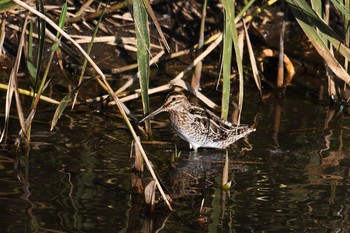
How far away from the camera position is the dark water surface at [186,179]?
5.81 meters

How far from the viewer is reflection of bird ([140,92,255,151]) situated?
7629mm

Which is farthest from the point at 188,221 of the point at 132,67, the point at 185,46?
the point at 185,46

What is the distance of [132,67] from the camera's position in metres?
9.03

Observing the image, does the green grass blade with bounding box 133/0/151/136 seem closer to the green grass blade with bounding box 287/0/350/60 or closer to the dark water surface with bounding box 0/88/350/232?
the dark water surface with bounding box 0/88/350/232

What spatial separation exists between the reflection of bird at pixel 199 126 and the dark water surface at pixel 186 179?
0.11 metres

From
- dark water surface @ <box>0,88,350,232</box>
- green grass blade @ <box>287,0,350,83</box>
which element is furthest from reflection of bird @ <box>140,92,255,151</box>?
green grass blade @ <box>287,0,350,83</box>

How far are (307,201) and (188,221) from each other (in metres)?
0.96

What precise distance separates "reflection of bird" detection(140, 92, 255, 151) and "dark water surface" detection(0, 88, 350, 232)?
0.11m

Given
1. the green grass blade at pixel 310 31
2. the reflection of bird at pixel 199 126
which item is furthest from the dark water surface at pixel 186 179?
the green grass blade at pixel 310 31

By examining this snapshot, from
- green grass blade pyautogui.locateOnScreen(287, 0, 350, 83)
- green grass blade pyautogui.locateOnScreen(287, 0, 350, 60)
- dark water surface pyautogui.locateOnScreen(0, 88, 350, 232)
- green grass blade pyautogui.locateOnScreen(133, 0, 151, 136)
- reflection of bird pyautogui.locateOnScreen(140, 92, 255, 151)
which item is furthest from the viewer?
reflection of bird pyautogui.locateOnScreen(140, 92, 255, 151)

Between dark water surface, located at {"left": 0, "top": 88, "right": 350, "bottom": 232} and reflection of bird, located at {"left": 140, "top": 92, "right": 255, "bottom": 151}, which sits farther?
reflection of bird, located at {"left": 140, "top": 92, "right": 255, "bottom": 151}

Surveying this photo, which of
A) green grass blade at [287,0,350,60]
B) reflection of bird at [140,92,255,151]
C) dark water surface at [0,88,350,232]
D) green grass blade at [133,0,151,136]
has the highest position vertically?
green grass blade at [287,0,350,60]

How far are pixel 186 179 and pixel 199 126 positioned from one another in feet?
3.33

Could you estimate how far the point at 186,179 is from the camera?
6.81 meters
